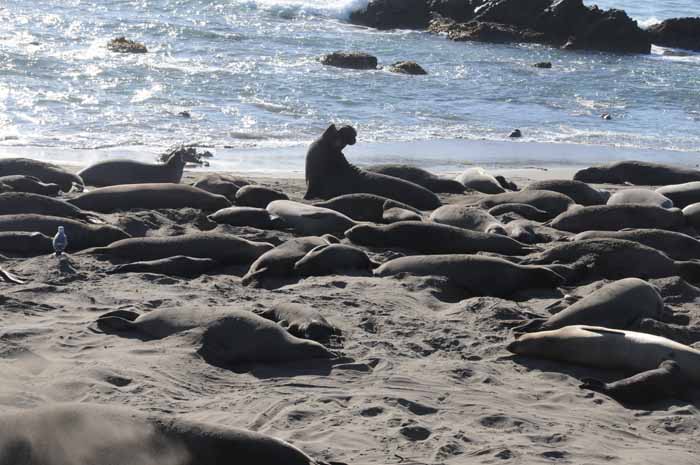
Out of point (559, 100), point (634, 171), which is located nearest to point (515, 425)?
point (634, 171)

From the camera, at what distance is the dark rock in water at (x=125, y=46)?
22.4m

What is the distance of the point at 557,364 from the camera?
231 inches

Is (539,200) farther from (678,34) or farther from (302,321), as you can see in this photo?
(678,34)

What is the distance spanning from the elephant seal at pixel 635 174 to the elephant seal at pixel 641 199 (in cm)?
229

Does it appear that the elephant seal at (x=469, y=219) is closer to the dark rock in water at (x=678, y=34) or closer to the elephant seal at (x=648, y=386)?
the elephant seal at (x=648, y=386)

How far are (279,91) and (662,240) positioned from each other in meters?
11.2

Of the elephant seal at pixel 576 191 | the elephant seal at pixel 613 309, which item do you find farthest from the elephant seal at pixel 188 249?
the elephant seal at pixel 576 191

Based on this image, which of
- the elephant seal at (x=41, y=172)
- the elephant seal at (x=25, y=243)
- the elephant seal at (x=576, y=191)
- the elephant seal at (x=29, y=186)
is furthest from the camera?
the elephant seal at (x=576, y=191)

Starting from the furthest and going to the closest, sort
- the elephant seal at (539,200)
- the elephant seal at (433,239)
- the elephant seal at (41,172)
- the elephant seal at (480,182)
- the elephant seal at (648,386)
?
the elephant seal at (480,182), the elephant seal at (41,172), the elephant seal at (539,200), the elephant seal at (433,239), the elephant seal at (648,386)

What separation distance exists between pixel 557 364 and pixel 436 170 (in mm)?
7986

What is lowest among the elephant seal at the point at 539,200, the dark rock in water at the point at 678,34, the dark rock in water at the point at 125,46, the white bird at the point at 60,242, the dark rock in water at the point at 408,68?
the elephant seal at the point at 539,200

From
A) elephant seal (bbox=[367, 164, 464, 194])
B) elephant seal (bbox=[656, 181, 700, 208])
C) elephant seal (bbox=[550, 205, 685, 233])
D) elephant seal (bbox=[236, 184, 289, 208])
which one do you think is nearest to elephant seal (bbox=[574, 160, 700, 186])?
elephant seal (bbox=[656, 181, 700, 208])

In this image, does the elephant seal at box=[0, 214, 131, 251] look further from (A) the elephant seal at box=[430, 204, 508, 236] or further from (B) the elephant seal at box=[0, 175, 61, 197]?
(A) the elephant seal at box=[430, 204, 508, 236]

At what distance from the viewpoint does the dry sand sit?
4.53 m
